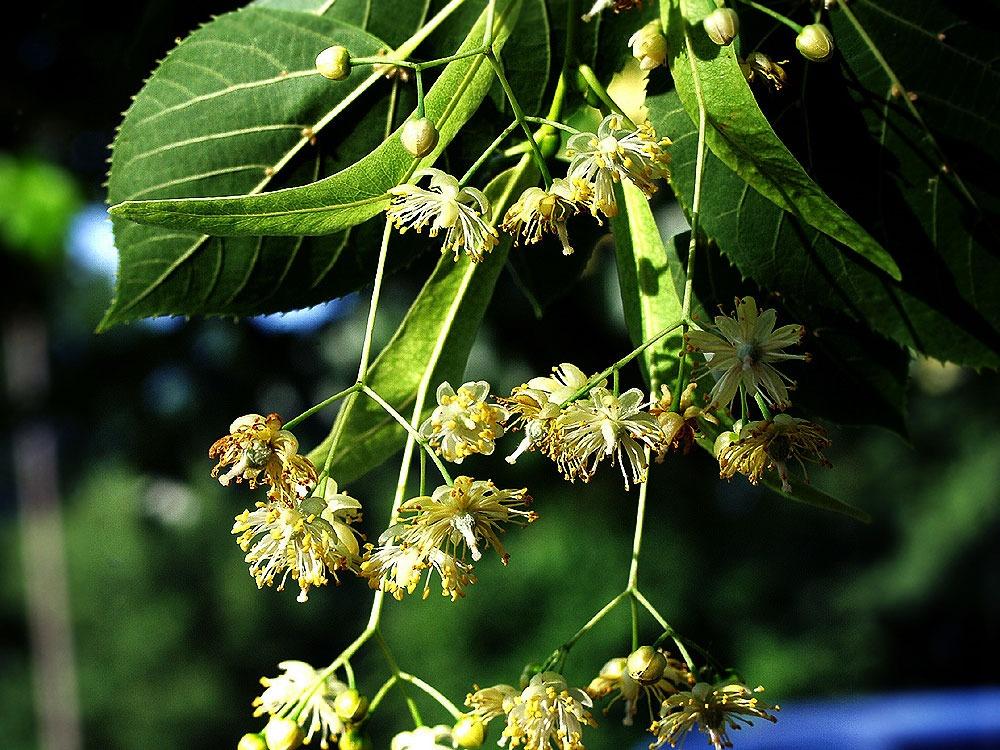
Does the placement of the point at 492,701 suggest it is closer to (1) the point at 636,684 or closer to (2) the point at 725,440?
(1) the point at 636,684

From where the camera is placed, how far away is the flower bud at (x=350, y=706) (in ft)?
2.96

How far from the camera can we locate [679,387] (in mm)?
793

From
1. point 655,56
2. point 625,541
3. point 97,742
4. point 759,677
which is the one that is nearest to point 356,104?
point 655,56

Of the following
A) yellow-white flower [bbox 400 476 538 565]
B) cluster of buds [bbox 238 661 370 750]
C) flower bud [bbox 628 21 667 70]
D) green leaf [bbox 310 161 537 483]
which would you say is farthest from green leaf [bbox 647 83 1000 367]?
cluster of buds [bbox 238 661 370 750]

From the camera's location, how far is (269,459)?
84cm

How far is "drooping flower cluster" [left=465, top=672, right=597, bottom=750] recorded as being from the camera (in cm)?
87

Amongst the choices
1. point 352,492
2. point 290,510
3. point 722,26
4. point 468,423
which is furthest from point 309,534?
point 352,492

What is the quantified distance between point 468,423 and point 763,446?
213 millimetres

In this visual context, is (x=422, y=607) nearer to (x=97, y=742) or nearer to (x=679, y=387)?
(x=97, y=742)

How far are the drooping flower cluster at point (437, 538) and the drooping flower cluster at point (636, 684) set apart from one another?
163 millimetres

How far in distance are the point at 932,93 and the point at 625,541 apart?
1258cm

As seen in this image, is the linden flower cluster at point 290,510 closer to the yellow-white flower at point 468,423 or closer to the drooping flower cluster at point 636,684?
the yellow-white flower at point 468,423

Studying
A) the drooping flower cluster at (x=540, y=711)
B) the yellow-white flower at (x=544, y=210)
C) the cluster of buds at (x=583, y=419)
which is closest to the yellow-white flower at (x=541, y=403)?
the cluster of buds at (x=583, y=419)

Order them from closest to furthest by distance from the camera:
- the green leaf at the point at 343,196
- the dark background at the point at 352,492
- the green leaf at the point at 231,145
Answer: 1. the green leaf at the point at 343,196
2. the green leaf at the point at 231,145
3. the dark background at the point at 352,492
